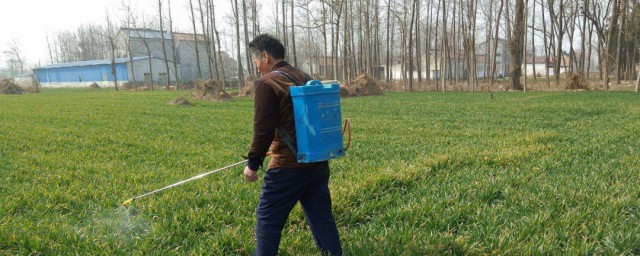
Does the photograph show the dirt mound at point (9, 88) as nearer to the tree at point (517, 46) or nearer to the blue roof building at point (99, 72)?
the blue roof building at point (99, 72)

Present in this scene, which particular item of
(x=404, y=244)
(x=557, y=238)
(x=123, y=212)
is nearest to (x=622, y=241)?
(x=557, y=238)

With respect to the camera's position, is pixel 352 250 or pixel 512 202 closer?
pixel 352 250

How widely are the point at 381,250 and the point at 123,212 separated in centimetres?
279

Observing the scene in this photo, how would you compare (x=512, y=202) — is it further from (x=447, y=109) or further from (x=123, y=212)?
(x=447, y=109)

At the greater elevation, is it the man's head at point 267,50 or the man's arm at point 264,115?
the man's head at point 267,50

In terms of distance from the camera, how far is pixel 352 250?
3.46 meters

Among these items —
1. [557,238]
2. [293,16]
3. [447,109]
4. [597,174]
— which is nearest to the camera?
[557,238]

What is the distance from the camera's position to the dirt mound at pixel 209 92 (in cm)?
2367

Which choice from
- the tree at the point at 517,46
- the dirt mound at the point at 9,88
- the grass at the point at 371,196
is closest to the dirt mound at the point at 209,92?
the grass at the point at 371,196

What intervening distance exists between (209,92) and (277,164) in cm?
2193

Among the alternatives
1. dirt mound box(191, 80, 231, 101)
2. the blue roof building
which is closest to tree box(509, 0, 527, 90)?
dirt mound box(191, 80, 231, 101)

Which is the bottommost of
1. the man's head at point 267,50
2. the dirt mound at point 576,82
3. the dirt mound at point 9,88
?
the dirt mound at point 576,82

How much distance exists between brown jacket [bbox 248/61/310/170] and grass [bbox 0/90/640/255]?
1059 millimetres

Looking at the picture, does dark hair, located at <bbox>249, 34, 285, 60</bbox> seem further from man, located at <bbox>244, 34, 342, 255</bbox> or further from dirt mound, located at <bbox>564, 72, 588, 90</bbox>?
dirt mound, located at <bbox>564, 72, 588, 90</bbox>
